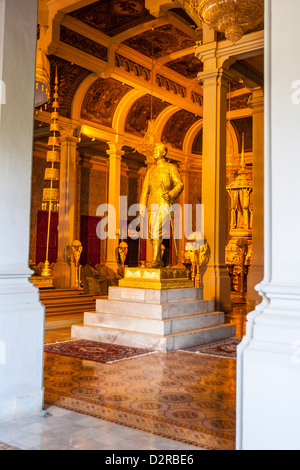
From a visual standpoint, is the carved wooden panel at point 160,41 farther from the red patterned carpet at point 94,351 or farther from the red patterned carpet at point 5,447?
the red patterned carpet at point 5,447

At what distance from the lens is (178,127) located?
18.5 meters

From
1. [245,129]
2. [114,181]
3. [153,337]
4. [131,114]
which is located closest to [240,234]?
[114,181]

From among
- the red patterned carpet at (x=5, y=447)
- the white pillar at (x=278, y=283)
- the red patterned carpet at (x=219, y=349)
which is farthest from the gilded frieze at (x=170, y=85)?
the red patterned carpet at (x=5, y=447)

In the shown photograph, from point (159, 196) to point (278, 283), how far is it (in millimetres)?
4932

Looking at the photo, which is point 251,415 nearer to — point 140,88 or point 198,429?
point 198,429

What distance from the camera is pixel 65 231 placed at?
1372 centimetres

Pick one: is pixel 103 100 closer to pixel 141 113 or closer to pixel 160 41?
pixel 141 113

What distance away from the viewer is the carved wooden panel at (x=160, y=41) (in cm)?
1216

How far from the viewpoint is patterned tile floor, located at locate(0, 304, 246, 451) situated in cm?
276

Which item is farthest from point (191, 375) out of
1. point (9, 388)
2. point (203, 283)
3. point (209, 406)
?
point (203, 283)

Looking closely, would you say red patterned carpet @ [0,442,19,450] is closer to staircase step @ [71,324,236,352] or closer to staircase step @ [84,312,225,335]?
staircase step @ [71,324,236,352]

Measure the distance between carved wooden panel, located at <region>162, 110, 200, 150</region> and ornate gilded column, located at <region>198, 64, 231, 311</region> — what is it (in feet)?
28.7

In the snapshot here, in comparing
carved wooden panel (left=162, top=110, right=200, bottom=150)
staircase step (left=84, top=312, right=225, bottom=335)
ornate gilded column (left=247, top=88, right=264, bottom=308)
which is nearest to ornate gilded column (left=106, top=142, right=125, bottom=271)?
carved wooden panel (left=162, top=110, right=200, bottom=150)

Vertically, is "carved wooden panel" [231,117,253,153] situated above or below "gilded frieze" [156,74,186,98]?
below
